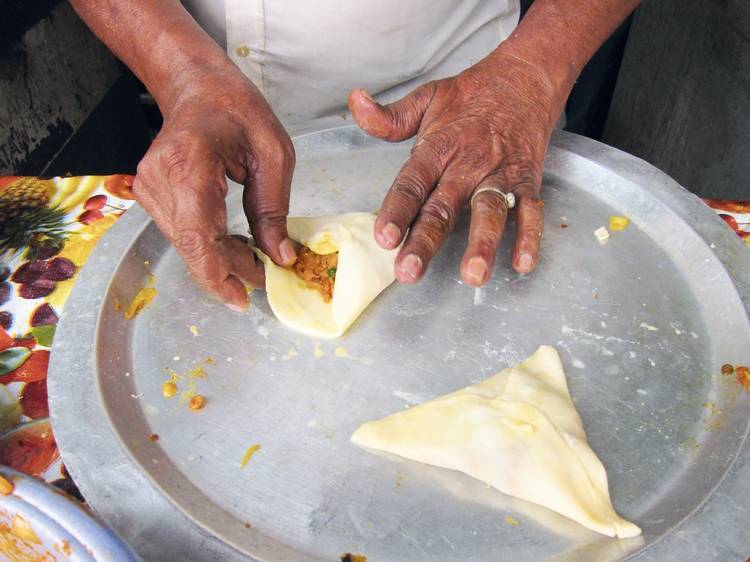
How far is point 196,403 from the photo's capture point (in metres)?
1.08

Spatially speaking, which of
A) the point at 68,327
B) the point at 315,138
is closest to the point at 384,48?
the point at 315,138

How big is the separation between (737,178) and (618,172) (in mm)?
1189

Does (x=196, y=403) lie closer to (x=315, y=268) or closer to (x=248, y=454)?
(x=248, y=454)

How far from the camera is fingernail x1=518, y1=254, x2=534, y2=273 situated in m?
1.21

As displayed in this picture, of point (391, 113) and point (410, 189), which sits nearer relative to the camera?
point (410, 189)

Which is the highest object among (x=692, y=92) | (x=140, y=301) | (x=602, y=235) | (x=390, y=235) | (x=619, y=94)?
(x=390, y=235)

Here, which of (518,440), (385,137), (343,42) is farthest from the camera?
(343,42)

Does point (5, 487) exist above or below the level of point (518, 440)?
above

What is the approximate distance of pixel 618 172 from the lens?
1.45 metres

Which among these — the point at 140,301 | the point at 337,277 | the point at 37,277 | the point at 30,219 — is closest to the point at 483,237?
the point at 337,277

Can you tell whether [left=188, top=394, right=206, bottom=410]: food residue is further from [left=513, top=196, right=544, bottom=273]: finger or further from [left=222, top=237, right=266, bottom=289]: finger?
[left=513, top=196, right=544, bottom=273]: finger

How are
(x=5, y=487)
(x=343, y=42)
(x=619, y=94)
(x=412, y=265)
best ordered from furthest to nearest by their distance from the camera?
(x=619, y=94) → (x=343, y=42) → (x=412, y=265) → (x=5, y=487)

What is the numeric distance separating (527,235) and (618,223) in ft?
0.93

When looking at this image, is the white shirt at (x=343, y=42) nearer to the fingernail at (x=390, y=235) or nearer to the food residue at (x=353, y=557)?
the fingernail at (x=390, y=235)
